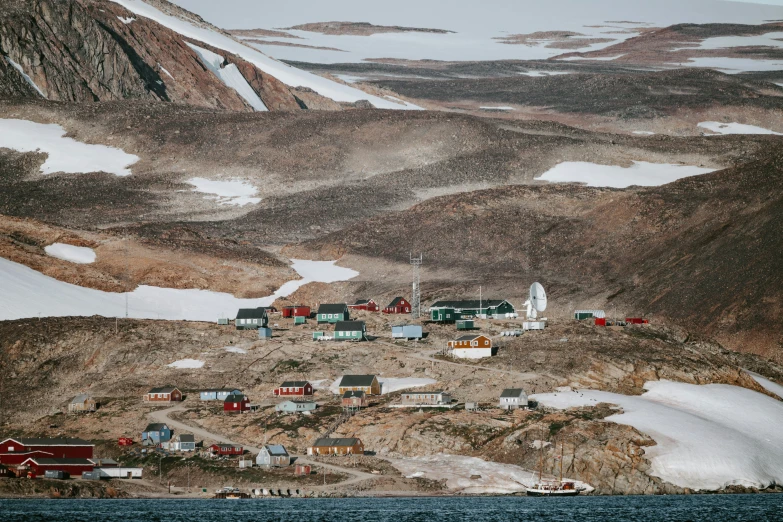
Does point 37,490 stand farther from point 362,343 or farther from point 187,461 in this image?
point 362,343

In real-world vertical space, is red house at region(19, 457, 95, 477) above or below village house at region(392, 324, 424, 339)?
below

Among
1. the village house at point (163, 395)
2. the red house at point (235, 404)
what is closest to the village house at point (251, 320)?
the village house at point (163, 395)

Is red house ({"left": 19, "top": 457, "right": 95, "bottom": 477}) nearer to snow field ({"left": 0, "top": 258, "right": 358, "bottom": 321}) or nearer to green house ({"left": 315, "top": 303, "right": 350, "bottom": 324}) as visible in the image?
snow field ({"left": 0, "top": 258, "right": 358, "bottom": 321})

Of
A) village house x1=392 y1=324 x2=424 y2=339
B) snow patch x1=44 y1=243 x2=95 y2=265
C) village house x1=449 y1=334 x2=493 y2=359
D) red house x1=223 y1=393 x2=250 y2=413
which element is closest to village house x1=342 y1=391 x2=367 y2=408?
red house x1=223 y1=393 x2=250 y2=413

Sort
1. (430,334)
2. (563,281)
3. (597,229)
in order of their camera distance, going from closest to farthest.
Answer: (430,334) < (563,281) < (597,229)

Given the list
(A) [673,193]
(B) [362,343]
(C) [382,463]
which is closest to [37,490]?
(C) [382,463]

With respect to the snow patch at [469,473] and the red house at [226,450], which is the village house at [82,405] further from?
the snow patch at [469,473]

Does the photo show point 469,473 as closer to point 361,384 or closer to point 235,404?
point 361,384
